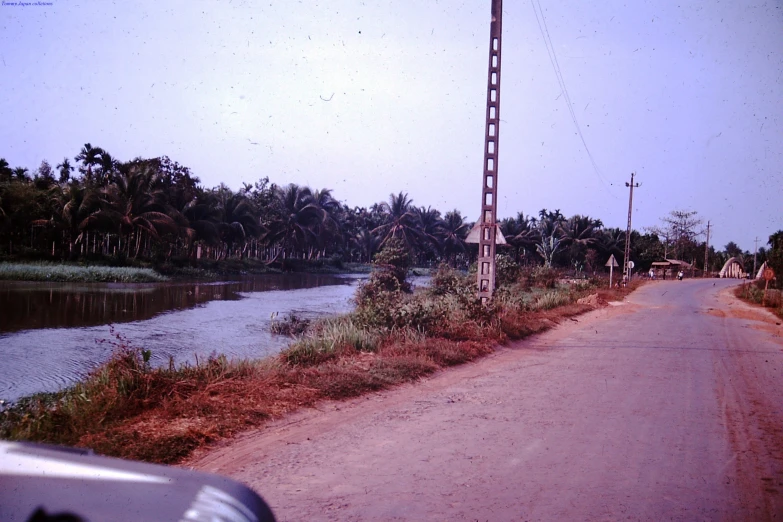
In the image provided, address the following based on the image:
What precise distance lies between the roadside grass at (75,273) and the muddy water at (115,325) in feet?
2.47

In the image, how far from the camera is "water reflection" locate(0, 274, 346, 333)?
16.9m

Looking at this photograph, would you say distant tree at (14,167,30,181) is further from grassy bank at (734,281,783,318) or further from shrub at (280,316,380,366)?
grassy bank at (734,281,783,318)

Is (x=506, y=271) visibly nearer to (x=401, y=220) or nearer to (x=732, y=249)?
(x=401, y=220)

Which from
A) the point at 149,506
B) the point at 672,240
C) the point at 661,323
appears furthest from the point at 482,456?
the point at 672,240

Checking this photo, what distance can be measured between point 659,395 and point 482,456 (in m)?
3.98

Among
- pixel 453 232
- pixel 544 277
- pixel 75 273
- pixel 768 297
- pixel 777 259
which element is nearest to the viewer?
pixel 75 273

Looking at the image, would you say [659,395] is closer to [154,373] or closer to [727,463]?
[727,463]

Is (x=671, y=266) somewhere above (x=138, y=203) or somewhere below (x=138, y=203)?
below

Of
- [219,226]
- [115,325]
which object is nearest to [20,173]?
[219,226]

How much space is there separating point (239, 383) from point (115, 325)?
11.1 metres

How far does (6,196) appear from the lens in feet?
70.5

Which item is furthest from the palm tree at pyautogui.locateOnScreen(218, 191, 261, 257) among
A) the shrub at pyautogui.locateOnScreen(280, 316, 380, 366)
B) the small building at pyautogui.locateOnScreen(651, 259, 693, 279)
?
the small building at pyautogui.locateOnScreen(651, 259, 693, 279)

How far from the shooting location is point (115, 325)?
54.7 feet

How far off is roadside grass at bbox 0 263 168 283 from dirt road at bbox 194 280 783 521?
Result: 932 inches
